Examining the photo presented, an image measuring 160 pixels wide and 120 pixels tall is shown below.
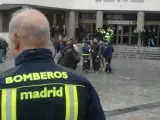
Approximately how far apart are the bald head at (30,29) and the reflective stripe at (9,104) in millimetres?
276

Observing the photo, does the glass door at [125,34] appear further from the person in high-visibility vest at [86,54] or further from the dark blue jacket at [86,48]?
the dark blue jacket at [86,48]

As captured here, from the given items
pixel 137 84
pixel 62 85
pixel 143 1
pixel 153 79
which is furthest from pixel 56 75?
pixel 143 1

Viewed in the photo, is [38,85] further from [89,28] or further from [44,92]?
[89,28]

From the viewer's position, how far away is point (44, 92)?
6.91 ft

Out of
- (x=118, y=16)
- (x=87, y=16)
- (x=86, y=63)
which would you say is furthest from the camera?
(x=87, y=16)

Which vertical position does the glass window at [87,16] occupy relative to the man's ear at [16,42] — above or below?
above


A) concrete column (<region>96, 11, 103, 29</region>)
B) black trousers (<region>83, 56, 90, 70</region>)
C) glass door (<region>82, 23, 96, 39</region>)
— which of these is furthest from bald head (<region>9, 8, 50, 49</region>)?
glass door (<region>82, 23, 96, 39</region>)

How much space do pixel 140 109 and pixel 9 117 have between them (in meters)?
8.04

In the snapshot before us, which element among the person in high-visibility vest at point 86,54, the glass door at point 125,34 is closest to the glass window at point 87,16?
the glass door at point 125,34

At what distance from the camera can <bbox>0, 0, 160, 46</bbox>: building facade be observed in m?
38.5

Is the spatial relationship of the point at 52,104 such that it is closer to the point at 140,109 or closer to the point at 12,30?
the point at 12,30

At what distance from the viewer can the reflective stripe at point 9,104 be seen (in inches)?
81.7

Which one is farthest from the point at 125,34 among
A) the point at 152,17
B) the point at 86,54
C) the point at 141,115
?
the point at 141,115

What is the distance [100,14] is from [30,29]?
1497 inches
